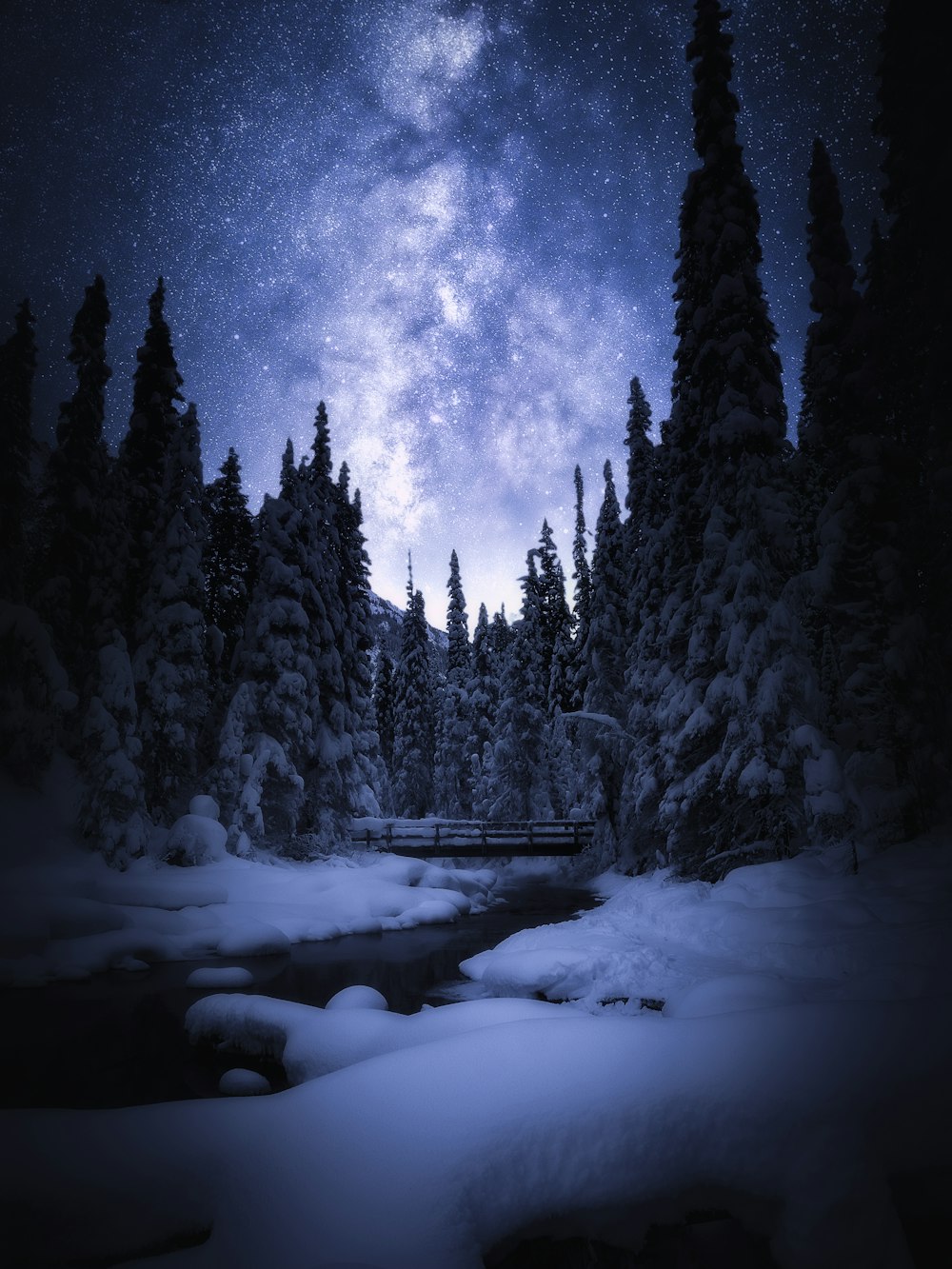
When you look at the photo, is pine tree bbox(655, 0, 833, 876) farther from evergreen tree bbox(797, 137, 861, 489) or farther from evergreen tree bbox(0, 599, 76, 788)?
evergreen tree bbox(0, 599, 76, 788)

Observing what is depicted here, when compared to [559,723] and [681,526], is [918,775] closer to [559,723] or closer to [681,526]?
[681,526]

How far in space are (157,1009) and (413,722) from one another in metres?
35.3

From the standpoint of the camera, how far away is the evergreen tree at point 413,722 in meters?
45.6

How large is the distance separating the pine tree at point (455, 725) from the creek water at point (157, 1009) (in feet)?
87.9

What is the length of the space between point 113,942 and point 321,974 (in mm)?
4306

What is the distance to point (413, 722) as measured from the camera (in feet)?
149

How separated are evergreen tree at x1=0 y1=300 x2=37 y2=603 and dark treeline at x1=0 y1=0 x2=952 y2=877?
8 cm

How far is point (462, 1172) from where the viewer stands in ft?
12.1

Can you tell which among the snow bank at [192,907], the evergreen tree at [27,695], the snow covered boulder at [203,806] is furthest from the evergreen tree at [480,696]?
the evergreen tree at [27,695]

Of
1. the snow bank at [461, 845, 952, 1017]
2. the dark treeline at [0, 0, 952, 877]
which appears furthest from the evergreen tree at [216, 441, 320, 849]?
the snow bank at [461, 845, 952, 1017]

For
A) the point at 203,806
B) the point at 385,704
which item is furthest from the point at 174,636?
the point at 385,704

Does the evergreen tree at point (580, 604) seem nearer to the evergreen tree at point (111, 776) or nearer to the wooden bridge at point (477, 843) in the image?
the wooden bridge at point (477, 843)

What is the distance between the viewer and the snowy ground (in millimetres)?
3439

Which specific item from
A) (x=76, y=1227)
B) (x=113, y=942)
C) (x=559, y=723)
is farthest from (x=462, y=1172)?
(x=559, y=723)
